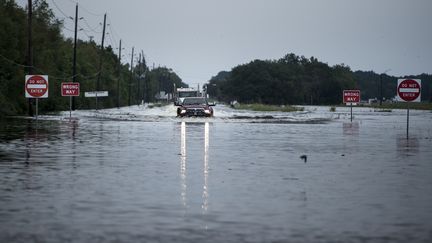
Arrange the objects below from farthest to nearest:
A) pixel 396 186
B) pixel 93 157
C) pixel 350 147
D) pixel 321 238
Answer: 1. pixel 350 147
2. pixel 93 157
3. pixel 396 186
4. pixel 321 238

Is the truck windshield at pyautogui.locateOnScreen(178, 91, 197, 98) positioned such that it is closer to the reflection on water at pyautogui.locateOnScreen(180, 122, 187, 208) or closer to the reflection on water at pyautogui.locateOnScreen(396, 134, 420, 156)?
the reflection on water at pyautogui.locateOnScreen(396, 134, 420, 156)

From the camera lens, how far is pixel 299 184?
12922mm

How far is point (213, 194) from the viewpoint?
454 inches

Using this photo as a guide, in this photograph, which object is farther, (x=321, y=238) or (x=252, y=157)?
(x=252, y=157)

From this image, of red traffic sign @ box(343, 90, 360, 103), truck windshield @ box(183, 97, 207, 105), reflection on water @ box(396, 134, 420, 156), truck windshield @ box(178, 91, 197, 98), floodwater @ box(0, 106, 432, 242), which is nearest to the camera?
floodwater @ box(0, 106, 432, 242)

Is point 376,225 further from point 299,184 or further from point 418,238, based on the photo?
point 299,184

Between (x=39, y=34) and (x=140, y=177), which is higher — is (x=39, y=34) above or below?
above

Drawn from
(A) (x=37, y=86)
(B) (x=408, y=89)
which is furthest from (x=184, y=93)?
(B) (x=408, y=89)

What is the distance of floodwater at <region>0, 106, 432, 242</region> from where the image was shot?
838 cm

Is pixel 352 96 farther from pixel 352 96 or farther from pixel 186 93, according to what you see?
pixel 186 93

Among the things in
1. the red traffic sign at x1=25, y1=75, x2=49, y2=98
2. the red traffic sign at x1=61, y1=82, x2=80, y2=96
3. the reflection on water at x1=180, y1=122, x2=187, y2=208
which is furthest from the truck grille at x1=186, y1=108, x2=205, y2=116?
the reflection on water at x1=180, y1=122, x2=187, y2=208

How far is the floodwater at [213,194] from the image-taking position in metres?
8.38

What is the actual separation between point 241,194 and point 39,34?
61.4 m

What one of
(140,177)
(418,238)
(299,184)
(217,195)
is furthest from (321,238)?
(140,177)
